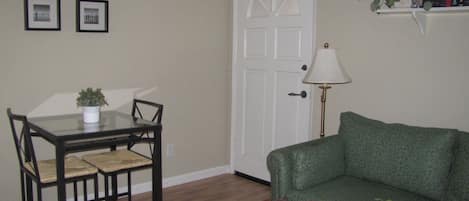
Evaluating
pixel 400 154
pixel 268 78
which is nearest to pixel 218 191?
pixel 268 78

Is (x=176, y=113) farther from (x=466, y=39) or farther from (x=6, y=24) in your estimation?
(x=466, y=39)

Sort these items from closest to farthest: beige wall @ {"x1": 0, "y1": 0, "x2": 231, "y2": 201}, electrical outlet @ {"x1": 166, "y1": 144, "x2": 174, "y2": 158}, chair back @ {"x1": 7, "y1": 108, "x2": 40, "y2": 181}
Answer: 1. chair back @ {"x1": 7, "y1": 108, "x2": 40, "y2": 181}
2. beige wall @ {"x1": 0, "y1": 0, "x2": 231, "y2": 201}
3. electrical outlet @ {"x1": 166, "y1": 144, "x2": 174, "y2": 158}

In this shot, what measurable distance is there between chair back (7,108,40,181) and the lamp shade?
1901 mm

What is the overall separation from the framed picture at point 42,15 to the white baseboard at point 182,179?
4.51 feet

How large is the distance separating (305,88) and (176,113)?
48.1 inches

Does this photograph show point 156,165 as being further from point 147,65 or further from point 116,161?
point 147,65

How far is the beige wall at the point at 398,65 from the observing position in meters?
3.00

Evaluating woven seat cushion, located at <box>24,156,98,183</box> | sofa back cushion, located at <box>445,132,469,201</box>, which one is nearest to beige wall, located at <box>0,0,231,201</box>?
woven seat cushion, located at <box>24,156,98,183</box>

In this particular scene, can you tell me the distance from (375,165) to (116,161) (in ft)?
5.80

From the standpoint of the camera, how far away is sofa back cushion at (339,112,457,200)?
2.70m

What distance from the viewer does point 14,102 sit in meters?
3.33

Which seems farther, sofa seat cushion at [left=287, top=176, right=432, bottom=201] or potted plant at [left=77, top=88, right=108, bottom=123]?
potted plant at [left=77, top=88, right=108, bottom=123]

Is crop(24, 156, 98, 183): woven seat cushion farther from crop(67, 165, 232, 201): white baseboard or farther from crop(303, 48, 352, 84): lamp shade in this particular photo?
crop(303, 48, 352, 84): lamp shade

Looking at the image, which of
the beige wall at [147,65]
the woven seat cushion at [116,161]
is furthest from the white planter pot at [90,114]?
the beige wall at [147,65]
